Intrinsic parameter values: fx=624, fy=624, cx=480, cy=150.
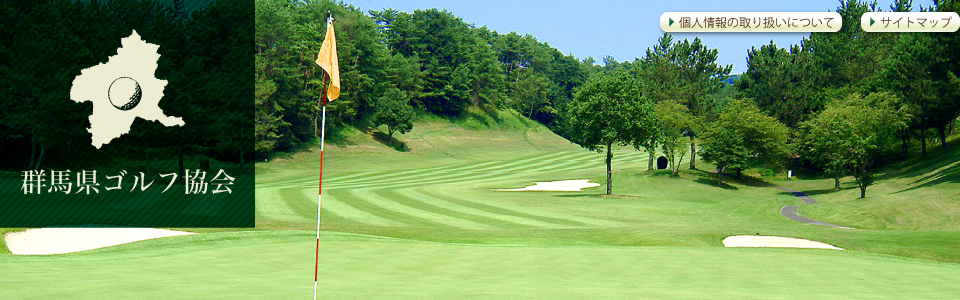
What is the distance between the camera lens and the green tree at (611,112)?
45031mm

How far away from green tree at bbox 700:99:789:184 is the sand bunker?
36.0 ft

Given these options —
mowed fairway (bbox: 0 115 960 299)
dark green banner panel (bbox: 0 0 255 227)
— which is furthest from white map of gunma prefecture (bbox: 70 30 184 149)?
mowed fairway (bbox: 0 115 960 299)

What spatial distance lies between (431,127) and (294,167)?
138 ft

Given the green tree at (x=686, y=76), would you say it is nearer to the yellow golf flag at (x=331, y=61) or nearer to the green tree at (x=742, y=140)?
the green tree at (x=742, y=140)

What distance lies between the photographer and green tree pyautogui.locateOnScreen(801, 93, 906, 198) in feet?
154

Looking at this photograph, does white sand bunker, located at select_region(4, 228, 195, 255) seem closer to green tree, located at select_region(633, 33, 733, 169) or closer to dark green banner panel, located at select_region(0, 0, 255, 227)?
dark green banner panel, located at select_region(0, 0, 255, 227)

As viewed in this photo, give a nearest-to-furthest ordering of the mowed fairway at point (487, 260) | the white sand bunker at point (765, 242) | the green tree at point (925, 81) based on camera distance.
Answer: the mowed fairway at point (487, 260) → the white sand bunker at point (765, 242) → the green tree at point (925, 81)

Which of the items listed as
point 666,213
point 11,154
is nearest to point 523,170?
point 666,213

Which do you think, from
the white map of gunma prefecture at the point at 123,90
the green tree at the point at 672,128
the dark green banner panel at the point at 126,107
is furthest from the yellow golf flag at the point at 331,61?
the green tree at the point at 672,128

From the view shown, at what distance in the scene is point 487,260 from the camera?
14.3 meters

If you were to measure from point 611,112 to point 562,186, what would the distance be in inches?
425

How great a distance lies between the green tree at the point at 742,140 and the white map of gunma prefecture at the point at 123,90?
4606 cm

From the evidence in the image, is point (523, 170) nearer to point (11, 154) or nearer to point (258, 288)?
point (11, 154)

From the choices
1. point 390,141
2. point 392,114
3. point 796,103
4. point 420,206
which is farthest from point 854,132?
point 390,141
